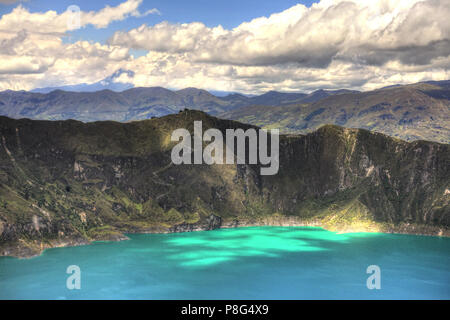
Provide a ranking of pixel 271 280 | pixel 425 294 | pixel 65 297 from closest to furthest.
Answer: pixel 65 297 < pixel 425 294 < pixel 271 280
